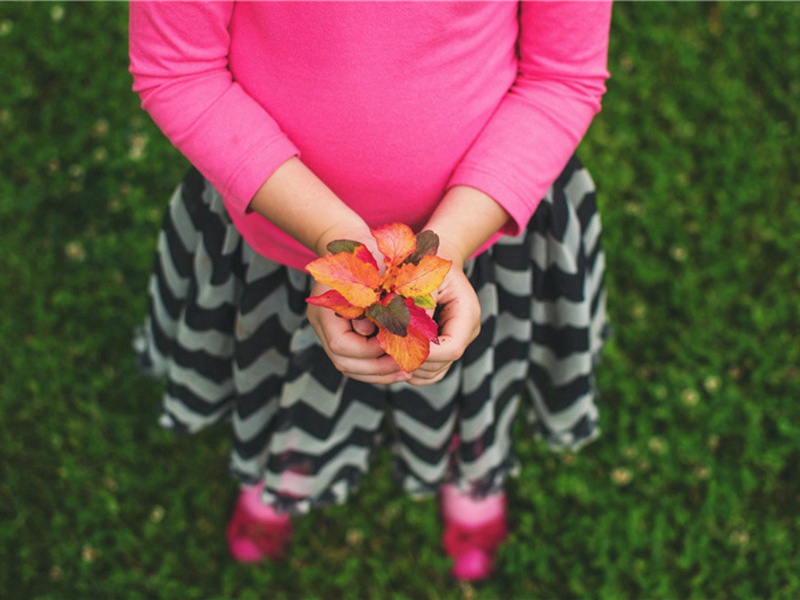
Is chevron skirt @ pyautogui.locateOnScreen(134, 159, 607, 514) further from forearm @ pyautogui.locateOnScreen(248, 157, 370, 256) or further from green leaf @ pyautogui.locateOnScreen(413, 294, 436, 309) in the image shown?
green leaf @ pyautogui.locateOnScreen(413, 294, 436, 309)

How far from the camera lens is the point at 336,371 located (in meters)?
1.32

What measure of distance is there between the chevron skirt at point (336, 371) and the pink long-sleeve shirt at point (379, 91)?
0.74 feet

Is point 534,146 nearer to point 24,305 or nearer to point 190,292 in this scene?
point 190,292

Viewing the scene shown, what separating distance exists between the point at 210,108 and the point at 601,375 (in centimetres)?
136

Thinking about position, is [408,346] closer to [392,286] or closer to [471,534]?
[392,286]

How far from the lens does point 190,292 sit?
1392 millimetres

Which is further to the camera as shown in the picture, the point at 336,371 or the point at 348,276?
the point at 336,371

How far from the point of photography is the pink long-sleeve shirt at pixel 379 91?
3.09ft

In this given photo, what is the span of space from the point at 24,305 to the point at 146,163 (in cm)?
52

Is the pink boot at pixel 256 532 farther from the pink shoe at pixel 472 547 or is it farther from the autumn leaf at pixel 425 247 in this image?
the autumn leaf at pixel 425 247

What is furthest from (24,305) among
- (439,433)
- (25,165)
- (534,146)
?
(534,146)

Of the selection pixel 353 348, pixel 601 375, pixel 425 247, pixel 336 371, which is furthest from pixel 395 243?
pixel 601 375

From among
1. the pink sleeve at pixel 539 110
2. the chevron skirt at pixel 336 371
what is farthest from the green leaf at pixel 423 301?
the chevron skirt at pixel 336 371

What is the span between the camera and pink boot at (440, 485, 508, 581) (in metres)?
1.80
